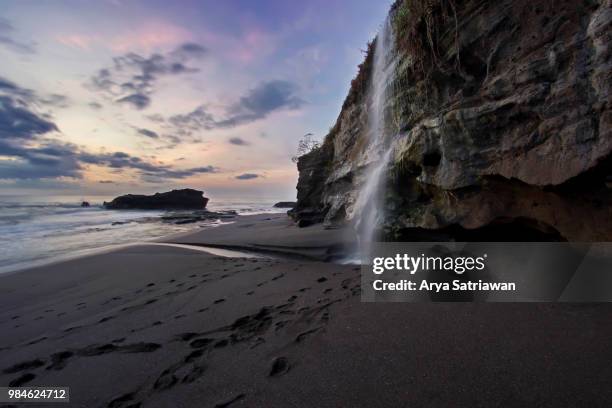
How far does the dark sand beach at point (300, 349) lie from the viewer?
1974 mm

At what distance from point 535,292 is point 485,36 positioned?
12.4 feet

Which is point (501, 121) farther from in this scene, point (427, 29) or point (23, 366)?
point (23, 366)

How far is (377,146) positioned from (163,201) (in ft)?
153

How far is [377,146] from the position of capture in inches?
323

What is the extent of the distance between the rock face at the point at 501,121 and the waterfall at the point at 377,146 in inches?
17.4

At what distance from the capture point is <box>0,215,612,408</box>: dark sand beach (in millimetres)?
→ 1974

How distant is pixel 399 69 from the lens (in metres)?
6.26

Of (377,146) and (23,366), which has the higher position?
(377,146)

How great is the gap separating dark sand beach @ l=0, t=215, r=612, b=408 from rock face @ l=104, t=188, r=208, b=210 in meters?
45.3

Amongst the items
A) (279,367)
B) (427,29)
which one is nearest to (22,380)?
(279,367)

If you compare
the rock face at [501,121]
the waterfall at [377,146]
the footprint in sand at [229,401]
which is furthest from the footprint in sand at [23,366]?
the rock face at [501,121]

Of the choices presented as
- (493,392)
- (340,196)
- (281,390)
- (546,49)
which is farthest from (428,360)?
(340,196)

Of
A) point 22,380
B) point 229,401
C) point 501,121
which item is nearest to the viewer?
point 229,401

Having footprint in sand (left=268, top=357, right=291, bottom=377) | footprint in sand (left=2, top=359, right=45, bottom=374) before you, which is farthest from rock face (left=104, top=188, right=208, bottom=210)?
footprint in sand (left=268, top=357, right=291, bottom=377)
